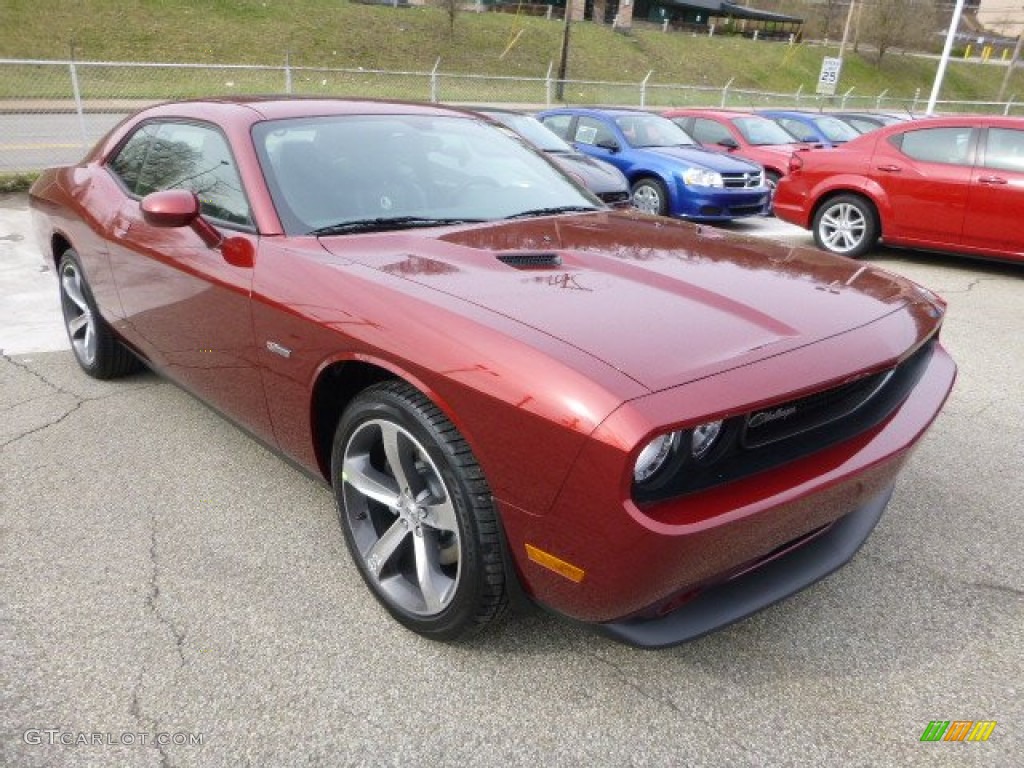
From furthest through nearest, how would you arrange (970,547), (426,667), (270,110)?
(270,110) → (970,547) → (426,667)

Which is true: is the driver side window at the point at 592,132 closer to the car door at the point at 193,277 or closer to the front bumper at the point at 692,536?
the car door at the point at 193,277

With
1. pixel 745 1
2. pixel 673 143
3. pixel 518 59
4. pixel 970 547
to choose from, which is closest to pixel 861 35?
pixel 745 1

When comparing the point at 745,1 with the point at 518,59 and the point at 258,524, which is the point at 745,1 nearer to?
the point at 518,59

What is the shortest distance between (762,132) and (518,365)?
464 inches

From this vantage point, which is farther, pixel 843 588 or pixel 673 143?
pixel 673 143

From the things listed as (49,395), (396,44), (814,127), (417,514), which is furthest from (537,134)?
(396,44)

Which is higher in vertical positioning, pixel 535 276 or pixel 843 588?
pixel 535 276

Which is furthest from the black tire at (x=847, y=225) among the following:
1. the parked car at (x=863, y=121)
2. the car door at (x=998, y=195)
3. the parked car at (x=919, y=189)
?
the parked car at (x=863, y=121)

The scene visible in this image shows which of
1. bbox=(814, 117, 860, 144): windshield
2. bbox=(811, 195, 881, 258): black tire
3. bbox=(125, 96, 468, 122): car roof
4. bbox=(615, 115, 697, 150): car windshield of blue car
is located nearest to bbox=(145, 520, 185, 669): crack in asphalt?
bbox=(125, 96, 468, 122): car roof

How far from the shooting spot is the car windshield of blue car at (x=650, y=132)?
10.2m

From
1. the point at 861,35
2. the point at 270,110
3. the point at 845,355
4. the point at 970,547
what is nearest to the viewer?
the point at 845,355

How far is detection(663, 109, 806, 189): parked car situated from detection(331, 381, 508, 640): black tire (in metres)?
10.3

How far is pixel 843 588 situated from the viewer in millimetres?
2641

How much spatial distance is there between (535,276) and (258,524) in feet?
4.86
